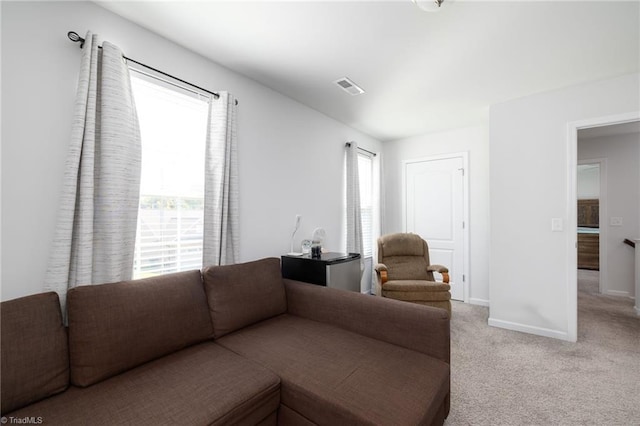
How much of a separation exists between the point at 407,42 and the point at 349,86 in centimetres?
79

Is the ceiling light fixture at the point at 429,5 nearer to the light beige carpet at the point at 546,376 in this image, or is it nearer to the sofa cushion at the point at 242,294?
the sofa cushion at the point at 242,294

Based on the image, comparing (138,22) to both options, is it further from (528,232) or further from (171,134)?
(528,232)

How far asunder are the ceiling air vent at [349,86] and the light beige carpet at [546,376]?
2710 mm

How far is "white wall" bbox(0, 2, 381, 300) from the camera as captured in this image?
145 cm

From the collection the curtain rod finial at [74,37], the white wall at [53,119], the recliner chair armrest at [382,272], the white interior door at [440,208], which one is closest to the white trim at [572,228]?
the white interior door at [440,208]

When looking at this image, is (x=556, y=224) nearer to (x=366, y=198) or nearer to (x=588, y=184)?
(x=366, y=198)

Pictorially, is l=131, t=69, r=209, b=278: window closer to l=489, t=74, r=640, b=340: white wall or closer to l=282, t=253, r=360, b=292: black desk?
l=282, t=253, r=360, b=292: black desk

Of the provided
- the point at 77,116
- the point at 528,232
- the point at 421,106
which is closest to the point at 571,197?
the point at 528,232

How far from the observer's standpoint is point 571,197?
110 inches

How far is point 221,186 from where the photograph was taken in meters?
2.26

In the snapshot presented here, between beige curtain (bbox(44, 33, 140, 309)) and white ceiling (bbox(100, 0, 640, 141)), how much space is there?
52cm

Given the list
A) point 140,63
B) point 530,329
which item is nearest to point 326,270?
point 140,63

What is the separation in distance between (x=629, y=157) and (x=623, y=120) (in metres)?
2.67

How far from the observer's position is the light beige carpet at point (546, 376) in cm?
175
